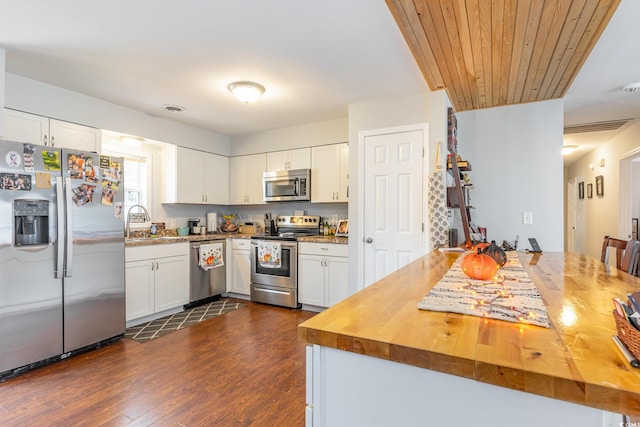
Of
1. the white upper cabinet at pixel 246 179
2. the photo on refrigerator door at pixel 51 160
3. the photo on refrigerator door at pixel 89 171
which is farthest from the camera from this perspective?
the white upper cabinet at pixel 246 179

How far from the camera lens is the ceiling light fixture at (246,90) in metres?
2.84

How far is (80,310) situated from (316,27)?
9.25ft

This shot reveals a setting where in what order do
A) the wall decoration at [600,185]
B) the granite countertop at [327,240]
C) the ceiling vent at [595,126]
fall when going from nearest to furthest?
the granite countertop at [327,240]
the ceiling vent at [595,126]
the wall decoration at [600,185]

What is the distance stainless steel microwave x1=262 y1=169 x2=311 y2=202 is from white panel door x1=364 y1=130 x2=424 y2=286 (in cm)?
104

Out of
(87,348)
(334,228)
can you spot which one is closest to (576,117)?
(334,228)

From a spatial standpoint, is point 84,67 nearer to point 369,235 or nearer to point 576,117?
point 369,235

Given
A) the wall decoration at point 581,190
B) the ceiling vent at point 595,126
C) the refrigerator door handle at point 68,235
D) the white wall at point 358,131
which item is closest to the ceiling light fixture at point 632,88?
the ceiling vent at point 595,126

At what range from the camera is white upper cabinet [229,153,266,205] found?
461 cm

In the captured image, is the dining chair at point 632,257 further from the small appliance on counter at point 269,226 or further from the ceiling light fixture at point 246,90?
the small appliance on counter at point 269,226

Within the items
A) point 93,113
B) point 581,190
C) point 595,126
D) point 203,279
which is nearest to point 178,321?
point 203,279

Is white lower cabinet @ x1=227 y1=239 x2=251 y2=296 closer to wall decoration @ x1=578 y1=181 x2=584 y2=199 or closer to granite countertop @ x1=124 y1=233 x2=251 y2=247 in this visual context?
granite countertop @ x1=124 y1=233 x2=251 y2=247

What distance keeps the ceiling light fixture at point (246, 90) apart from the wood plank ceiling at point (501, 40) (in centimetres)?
139

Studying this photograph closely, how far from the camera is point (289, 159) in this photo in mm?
4359

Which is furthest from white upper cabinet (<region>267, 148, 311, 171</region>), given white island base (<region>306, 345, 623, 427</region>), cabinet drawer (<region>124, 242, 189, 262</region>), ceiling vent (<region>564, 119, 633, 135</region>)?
white island base (<region>306, 345, 623, 427</region>)
